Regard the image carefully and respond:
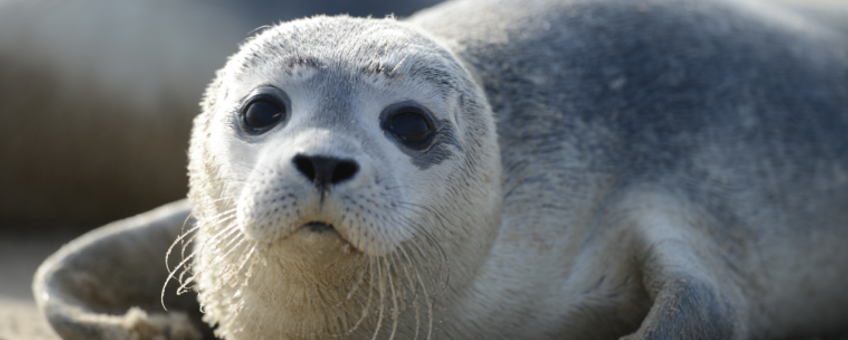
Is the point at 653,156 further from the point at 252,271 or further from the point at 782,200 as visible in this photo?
the point at 252,271

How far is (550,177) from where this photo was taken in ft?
9.74

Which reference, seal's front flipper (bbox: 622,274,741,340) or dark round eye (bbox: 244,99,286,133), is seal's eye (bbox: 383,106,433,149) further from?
seal's front flipper (bbox: 622,274,741,340)

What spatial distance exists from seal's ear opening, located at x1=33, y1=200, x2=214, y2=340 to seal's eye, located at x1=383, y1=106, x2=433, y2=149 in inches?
54.6

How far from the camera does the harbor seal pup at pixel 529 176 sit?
225 cm

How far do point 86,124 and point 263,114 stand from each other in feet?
10.8

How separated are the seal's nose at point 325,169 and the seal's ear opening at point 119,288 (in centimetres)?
139

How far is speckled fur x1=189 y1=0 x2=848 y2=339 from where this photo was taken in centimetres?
228

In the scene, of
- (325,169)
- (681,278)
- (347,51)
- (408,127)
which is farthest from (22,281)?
(681,278)

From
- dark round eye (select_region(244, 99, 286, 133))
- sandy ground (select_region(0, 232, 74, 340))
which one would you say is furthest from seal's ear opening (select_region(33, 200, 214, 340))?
dark round eye (select_region(244, 99, 286, 133))

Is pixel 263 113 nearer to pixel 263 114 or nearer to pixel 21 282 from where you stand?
pixel 263 114

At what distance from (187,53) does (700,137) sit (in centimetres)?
342

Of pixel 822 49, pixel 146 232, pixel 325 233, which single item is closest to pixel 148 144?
pixel 146 232

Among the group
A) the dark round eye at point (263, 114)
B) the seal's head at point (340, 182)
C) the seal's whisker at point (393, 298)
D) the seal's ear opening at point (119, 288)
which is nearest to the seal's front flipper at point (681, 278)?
the seal's head at point (340, 182)

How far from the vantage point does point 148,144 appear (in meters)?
5.14
